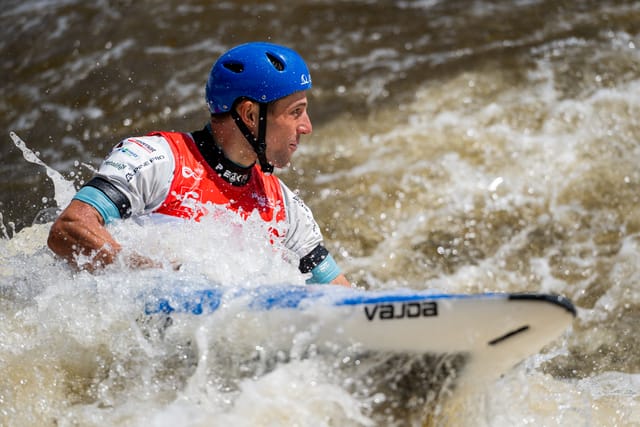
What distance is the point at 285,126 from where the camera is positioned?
3.92 metres

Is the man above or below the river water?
above

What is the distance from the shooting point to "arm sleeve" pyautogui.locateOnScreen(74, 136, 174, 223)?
356cm

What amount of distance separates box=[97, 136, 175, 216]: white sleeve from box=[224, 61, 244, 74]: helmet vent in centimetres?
48

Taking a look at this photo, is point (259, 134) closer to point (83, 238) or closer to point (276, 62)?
point (276, 62)

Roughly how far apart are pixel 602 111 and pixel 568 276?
2.17 meters

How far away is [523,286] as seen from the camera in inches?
237

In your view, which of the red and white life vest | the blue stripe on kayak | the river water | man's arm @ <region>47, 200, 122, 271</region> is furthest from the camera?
the red and white life vest

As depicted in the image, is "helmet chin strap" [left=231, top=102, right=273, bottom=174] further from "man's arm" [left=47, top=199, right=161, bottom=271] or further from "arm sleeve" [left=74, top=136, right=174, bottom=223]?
"man's arm" [left=47, top=199, right=161, bottom=271]

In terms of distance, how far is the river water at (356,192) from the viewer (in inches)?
128

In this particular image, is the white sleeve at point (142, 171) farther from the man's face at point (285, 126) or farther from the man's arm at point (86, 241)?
the man's face at point (285, 126)

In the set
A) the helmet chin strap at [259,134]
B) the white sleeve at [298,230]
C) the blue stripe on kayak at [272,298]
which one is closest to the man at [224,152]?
the helmet chin strap at [259,134]

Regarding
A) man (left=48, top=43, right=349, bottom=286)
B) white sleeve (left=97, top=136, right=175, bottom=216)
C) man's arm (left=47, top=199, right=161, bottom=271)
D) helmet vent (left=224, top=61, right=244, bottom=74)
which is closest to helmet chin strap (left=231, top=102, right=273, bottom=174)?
man (left=48, top=43, right=349, bottom=286)

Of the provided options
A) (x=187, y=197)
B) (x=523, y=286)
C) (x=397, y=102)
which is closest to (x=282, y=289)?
(x=187, y=197)

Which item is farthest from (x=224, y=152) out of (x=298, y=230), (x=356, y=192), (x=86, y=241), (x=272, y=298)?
(x=356, y=192)
